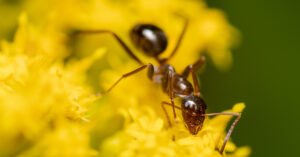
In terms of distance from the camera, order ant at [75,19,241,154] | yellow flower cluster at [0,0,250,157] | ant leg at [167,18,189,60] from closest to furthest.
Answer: yellow flower cluster at [0,0,250,157]
ant at [75,19,241,154]
ant leg at [167,18,189,60]

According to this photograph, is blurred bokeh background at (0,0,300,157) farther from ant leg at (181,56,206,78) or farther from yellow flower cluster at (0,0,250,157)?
ant leg at (181,56,206,78)

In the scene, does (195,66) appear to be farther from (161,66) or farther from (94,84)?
(94,84)

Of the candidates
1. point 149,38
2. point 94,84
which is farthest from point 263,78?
point 94,84

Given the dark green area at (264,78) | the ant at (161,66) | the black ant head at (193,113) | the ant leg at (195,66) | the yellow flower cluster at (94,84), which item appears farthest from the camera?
the dark green area at (264,78)

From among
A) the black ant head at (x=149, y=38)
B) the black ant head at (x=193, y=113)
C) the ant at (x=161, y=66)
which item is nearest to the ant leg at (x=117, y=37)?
the ant at (x=161, y=66)

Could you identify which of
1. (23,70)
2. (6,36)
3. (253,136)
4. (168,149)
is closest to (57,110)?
(23,70)

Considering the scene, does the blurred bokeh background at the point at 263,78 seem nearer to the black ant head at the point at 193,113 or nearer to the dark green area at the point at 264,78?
the dark green area at the point at 264,78

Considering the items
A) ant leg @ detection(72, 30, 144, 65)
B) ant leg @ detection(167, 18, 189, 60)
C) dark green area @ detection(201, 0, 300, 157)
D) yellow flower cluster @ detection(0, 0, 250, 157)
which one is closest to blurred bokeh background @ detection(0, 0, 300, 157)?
dark green area @ detection(201, 0, 300, 157)
